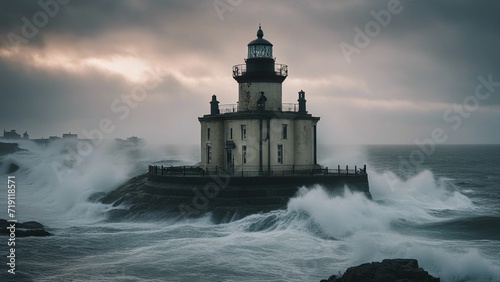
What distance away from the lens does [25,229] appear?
3059cm

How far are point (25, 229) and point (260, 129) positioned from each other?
1350 centimetres

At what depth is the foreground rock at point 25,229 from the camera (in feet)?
96.6

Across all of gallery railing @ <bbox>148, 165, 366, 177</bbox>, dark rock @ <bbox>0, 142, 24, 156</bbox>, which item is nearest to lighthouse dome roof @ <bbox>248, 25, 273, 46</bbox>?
gallery railing @ <bbox>148, 165, 366, 177</bbox>

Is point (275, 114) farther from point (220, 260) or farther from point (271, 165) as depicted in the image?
point (220, 260)

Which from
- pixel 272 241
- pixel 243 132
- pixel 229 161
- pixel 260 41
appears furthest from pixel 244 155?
pixel 272 241

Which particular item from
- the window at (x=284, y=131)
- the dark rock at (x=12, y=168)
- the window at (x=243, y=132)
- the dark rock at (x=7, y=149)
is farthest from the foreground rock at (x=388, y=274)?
the dark rock at (x=7, y=149)

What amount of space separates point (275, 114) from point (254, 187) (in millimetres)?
5058

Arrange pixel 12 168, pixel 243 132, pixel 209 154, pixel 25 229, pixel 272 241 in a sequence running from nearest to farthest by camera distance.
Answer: pixel 272 241
pixel 25 229
pixel 243 132
pixel 209 154
pixel 12 168

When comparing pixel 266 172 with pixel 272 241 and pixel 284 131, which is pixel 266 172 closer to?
pixel 284 131

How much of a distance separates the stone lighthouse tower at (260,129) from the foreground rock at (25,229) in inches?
437

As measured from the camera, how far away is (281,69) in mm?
38750

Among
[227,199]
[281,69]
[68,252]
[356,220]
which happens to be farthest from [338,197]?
[68,252]

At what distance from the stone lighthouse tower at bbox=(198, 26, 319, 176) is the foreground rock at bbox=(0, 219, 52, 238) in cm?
1111

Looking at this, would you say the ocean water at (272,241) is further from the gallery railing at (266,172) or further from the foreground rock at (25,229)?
the gallery railing at (266,172)
